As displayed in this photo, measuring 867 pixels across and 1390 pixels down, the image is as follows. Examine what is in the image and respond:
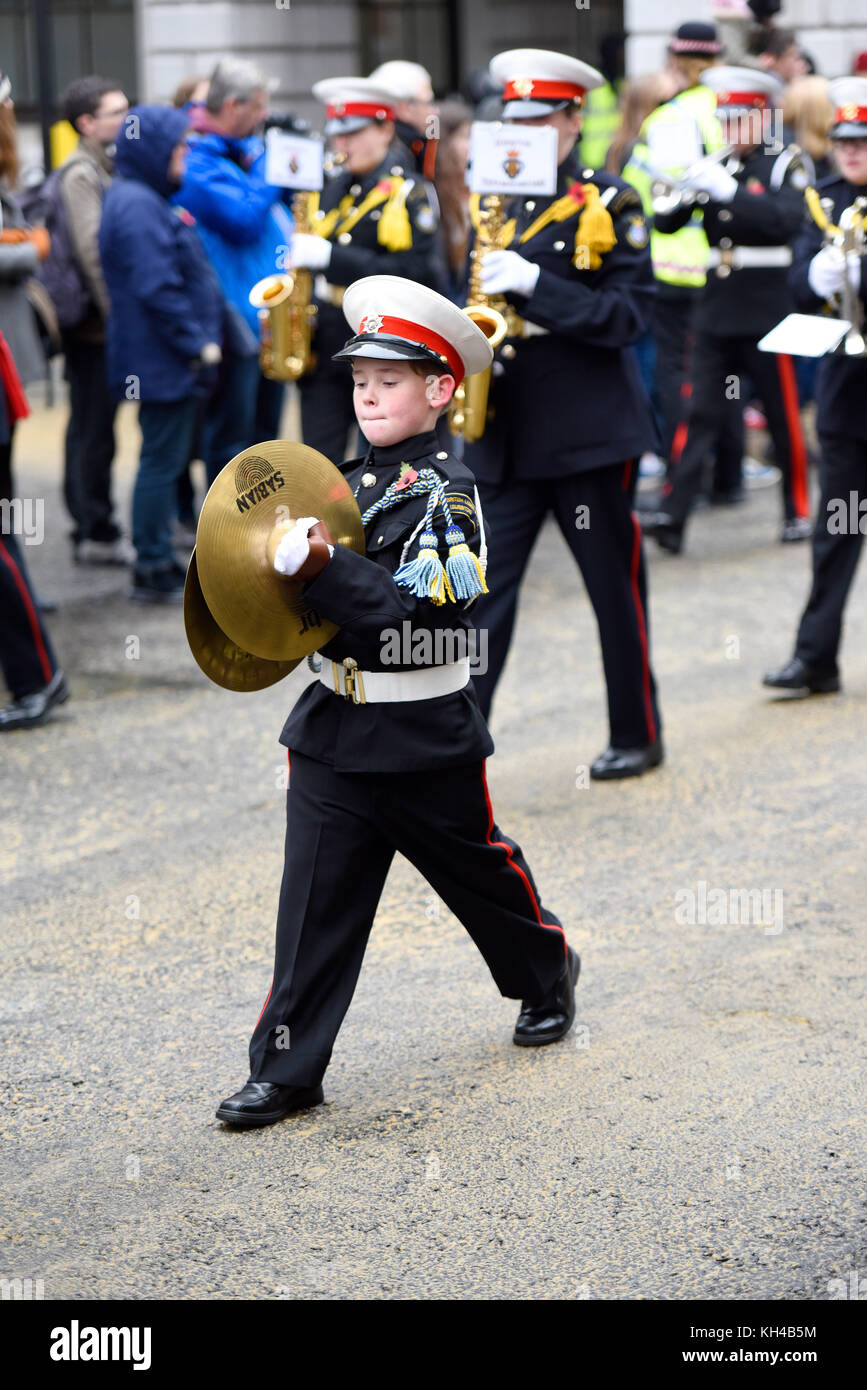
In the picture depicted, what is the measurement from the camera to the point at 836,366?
6.57 m

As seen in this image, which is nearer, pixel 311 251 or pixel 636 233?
pixel 636 233

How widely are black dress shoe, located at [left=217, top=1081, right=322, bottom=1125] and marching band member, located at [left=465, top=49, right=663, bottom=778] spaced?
2.12 metres

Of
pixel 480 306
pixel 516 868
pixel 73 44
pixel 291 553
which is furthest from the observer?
pixel 73 44

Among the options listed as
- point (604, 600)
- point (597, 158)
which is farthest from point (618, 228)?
point (597, 158)

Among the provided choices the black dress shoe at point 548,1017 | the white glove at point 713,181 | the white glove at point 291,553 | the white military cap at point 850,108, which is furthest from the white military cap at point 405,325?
the white glove at point 713,181

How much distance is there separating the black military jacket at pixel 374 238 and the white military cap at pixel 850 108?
160cm

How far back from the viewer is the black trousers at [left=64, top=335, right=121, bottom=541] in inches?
345

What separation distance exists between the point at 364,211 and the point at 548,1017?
3.91 metres

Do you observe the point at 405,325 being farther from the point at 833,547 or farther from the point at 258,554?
the point at 833,547

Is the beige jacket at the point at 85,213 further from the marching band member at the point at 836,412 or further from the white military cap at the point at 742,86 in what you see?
the marching band member at the point at 836,412

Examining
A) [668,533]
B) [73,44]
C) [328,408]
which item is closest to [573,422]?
[328,408]

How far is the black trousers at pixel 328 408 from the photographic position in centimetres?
745

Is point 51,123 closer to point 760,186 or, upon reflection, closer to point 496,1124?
point 760,186
